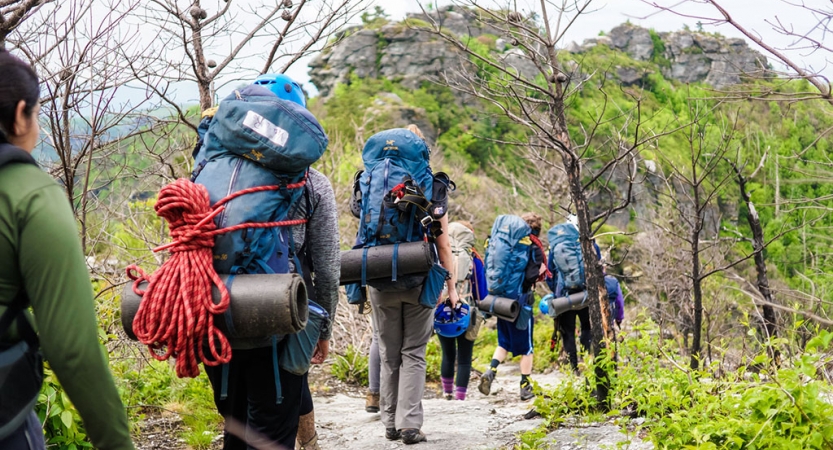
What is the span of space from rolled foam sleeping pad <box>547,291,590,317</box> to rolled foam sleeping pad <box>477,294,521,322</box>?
0.63 metres

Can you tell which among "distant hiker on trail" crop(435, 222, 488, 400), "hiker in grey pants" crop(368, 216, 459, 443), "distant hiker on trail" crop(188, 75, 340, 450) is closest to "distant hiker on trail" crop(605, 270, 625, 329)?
"distant hiker on trail" crop(435, 222, 488, 400)

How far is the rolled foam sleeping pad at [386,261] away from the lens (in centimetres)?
472

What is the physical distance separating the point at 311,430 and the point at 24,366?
2732mm

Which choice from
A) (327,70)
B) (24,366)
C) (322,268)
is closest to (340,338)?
(322,268)

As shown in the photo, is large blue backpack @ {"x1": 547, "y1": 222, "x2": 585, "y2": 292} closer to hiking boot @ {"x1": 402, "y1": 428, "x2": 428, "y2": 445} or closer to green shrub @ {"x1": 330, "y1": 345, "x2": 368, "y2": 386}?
green shrub @ {"x1": 330, "y1": 345, "x2": 368, "y2": 386}

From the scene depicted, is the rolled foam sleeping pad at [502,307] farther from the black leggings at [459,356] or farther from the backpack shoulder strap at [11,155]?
the backpack shoulder strap at [11,155]

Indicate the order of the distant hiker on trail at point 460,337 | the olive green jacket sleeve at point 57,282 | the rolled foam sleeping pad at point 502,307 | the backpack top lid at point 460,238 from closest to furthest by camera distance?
the olive green jacket sleeve at point 57,282 → the distant hiker on trail at point 460,337 → the backpack top lid at point 460,238 → the rolled foam sleeping pad at point 502,307

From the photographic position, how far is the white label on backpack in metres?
2.96

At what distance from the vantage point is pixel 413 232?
4.89m

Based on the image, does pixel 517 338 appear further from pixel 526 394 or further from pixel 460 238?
pixel 460 238

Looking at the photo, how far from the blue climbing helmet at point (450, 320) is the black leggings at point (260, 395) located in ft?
11.3

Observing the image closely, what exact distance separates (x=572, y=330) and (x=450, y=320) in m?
2.28

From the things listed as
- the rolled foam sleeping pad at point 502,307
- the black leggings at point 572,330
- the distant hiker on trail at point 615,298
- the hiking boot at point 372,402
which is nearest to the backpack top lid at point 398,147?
the hiking boot at point 372,402

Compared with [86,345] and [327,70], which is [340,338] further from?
[327,70]
